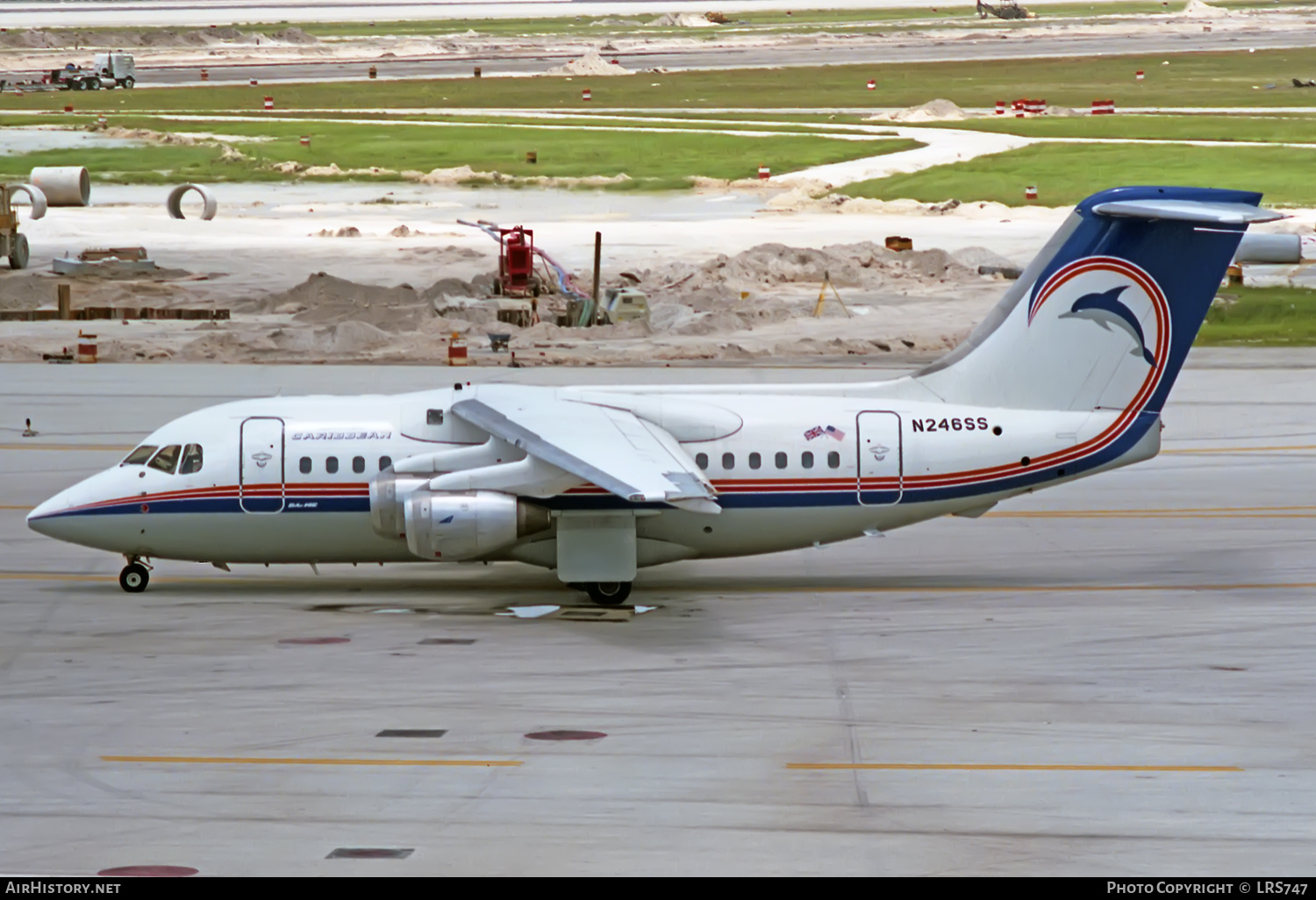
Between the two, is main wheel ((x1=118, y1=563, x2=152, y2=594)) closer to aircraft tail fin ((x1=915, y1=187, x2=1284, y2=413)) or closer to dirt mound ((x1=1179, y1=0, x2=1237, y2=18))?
aircraft tail fin ((x1=915, y1=187, x2=1284, y2=413))

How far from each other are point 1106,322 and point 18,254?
45436 mm

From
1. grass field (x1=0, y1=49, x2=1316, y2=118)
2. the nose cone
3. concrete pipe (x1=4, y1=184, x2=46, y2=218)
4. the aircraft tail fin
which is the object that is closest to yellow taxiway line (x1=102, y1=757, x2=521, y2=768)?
the nose cone

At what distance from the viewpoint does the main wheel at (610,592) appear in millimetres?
26562

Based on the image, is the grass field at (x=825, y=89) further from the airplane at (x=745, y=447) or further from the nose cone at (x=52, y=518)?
the nose cone at (x=52, y=518)

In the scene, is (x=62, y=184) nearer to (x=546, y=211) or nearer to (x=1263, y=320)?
(x=546, y=211)

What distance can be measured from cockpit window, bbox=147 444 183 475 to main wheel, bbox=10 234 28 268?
37596 millimetres

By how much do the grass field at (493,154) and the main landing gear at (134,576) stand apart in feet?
182

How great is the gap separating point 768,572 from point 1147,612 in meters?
6.19

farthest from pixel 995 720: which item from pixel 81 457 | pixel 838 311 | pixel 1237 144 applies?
pixel 1237 144

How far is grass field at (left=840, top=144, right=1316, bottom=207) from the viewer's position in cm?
7419

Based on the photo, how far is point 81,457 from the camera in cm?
3703

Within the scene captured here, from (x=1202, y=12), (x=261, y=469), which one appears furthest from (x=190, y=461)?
(x=1202, y=12)

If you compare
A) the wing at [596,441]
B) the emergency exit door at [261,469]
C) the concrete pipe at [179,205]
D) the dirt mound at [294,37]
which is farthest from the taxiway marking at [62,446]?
the dirt mound at [294,37]
